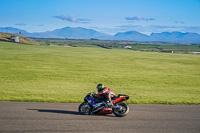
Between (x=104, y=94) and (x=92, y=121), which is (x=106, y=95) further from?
(x=92, y=121)

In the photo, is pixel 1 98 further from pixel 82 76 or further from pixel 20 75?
pixel 82 76

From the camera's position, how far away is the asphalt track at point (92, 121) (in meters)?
10.6

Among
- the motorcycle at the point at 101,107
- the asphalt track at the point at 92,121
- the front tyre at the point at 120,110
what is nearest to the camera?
the asphalt track at the point at 92,121

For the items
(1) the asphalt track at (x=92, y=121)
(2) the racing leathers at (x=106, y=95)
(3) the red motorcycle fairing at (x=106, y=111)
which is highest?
(2) the racing leathers at (x=106, y=95)

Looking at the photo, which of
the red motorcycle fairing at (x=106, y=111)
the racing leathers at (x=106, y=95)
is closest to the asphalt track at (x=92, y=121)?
the red motorcycle fairing at (x=106, y=111)

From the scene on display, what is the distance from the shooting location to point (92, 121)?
1196 cm

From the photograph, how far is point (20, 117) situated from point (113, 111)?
5132 mm

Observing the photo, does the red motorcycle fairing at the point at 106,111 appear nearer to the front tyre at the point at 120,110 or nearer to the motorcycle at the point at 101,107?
the motorcycle at the point at 101,107

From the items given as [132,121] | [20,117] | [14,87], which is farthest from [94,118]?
[14,87]

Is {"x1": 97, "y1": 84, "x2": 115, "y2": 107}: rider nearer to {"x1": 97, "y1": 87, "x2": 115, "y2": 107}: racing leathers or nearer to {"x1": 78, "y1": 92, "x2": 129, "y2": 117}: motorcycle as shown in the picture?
{"x1": 97, "y1": 87, "x2": 115, "y2": 107}: racing leathers

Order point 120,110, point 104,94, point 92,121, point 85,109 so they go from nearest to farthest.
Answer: point 92,121 → point 120,110 → point 104,94 → point 85,109

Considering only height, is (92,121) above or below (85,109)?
below

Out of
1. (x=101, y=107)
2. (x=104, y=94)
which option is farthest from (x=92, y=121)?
(x=104, y=94)

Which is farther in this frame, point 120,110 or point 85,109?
point 85,109
